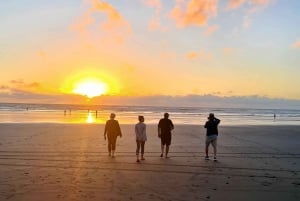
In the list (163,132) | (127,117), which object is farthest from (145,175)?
(127,117)

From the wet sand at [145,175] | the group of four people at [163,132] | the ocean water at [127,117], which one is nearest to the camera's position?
the wet sand at [145,175]

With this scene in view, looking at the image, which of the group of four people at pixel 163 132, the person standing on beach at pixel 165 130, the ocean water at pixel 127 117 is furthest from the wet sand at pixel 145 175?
the ocean water at pixel 127 117

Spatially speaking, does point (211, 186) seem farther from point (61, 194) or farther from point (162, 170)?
point (61, 194)

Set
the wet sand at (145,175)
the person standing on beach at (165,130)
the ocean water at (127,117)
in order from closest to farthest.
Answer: the wet sand at (145,175) → the person standing on beach at (165,130) → the ocean water at (127,117)

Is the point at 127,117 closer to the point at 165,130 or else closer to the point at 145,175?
the point at 165,130

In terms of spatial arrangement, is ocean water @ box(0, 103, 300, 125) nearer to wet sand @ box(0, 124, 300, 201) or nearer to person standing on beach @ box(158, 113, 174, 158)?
wet sand @ box(0, 124, 300, 201)

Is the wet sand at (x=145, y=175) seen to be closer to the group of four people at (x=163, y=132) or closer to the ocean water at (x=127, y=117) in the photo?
the group of four people at (x=163, y=132)

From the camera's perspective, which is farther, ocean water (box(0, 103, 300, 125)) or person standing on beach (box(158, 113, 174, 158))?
ocean water (box(0, 103, 300, 125))

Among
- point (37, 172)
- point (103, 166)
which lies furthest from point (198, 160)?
point (37, 172)

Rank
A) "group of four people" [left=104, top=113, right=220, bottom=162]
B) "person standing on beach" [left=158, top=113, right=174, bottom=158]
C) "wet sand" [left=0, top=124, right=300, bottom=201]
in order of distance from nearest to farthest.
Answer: "wet sand" [left=0, top=124, right=300, bottom=201] → "group of four people" [left=104, top=113, right=220, bottom=162] → "person standing on beach" [left=158, top=113, right=174, bottom=158]

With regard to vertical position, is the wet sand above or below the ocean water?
below

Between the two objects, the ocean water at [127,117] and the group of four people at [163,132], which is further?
the ocean water at [127,117]

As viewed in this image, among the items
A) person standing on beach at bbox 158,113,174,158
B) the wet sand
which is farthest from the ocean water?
person standing on beach at bbox 158,113,174,158

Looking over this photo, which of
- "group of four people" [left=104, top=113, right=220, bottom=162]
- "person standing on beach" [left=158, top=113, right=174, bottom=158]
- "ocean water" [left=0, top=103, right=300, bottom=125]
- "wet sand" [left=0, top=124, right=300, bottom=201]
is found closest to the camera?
"wet sand" [left=0, top=124, right=300, bottom=201]
